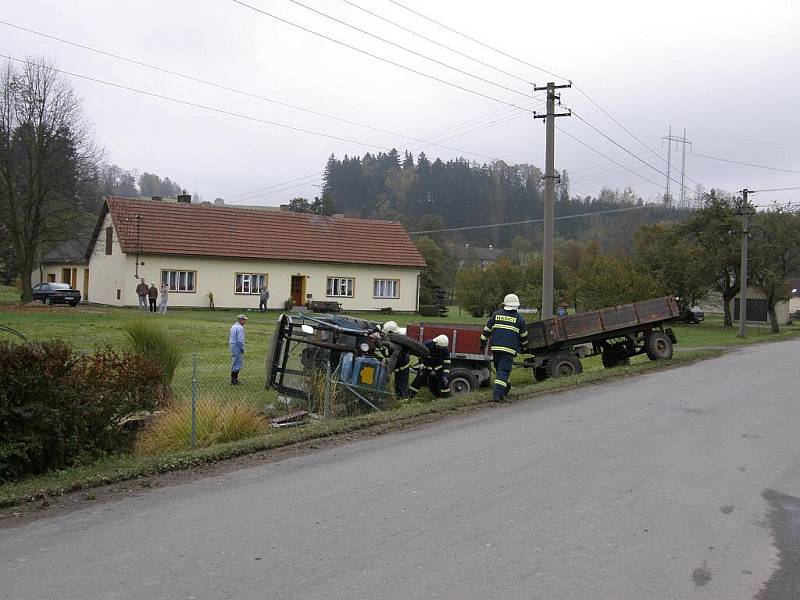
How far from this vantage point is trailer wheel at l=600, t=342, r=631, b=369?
20.8 meters

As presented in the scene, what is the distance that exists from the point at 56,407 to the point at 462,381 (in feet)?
30.8

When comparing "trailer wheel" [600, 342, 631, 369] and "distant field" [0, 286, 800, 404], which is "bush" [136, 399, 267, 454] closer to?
"distant field" [0, 286, 800, 404]

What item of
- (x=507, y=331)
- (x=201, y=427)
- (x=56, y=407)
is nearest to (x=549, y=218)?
(x=507, y=331)

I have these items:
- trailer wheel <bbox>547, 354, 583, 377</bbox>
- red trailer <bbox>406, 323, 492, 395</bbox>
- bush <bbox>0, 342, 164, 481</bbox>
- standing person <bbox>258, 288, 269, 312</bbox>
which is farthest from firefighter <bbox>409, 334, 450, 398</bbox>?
standing person <bbox>258, 288, 269, 312</bbox>

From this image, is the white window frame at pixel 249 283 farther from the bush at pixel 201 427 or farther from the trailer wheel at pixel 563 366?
the bush at pixel 201 427

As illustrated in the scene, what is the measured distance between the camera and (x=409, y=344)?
13.8 metres

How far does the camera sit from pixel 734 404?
43.2ft

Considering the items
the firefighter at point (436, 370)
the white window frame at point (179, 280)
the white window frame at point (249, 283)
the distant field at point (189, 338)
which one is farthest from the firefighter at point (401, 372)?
the white window frame at point (249, 283)

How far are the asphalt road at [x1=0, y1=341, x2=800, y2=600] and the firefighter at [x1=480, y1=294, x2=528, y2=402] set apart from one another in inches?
138

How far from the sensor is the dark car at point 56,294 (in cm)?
3891

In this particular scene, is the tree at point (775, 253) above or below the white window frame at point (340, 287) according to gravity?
above

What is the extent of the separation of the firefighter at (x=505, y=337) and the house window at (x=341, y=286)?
3251cm

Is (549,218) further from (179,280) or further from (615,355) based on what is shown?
(179,280)

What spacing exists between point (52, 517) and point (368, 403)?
21.2 ft
